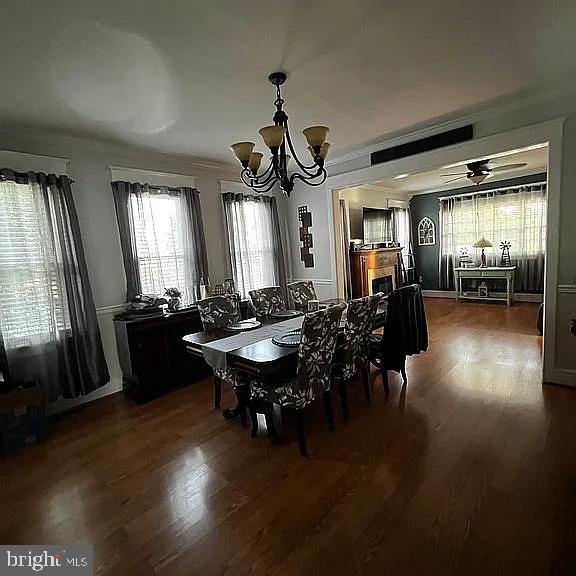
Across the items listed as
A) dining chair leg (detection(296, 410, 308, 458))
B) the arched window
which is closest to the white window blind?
dining chair leg (detection(296, 410, 308, 458))

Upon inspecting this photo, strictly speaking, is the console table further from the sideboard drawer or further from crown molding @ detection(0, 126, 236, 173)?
crown molding @ detection(0, 126, 236, 173)

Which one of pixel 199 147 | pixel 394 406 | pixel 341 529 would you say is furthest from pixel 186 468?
pixel 199 147

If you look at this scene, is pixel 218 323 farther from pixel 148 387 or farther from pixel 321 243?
pixel 321 243

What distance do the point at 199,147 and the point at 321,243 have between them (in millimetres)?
2259

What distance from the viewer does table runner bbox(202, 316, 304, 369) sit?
2.46 m

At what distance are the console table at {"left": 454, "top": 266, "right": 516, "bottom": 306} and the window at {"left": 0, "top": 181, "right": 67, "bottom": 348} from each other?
23.9 ft

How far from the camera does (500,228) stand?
274 inches

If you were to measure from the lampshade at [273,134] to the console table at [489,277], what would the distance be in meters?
6.28

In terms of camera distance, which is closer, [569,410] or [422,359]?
[569,410]

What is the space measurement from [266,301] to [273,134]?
2.01m

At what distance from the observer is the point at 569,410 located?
2.67m

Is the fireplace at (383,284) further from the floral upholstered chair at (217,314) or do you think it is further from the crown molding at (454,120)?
the floral upholstered chair at (217,314)

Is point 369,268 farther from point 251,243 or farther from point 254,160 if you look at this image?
point 254,160
